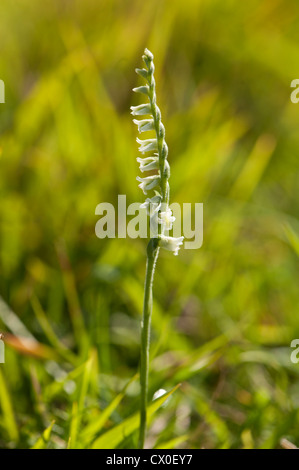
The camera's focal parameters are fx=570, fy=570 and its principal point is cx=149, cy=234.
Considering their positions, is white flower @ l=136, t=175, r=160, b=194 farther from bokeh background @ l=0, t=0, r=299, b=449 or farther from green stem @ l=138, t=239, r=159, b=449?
bokeh background @ l=0, t=0, r=299, b=449

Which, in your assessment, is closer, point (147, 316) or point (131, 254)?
point (147, 316)

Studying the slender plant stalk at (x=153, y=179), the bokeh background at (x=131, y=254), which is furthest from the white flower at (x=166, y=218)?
the bokeh background at (x=131, y=254)

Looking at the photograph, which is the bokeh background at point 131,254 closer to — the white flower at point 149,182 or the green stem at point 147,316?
the green stem at point 147,316

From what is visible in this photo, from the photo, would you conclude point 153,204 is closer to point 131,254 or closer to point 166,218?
point 166,218

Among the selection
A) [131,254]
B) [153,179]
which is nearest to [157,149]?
[153,179]

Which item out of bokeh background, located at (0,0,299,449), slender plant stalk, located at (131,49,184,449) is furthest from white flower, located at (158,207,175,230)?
bokeh background, located at (0,0,299,449)

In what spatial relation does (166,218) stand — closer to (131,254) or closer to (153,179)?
(153,179)

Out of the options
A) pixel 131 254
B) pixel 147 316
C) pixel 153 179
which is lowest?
pixel 147 316

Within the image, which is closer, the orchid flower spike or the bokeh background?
the orchid flower spike

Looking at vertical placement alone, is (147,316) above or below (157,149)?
below
